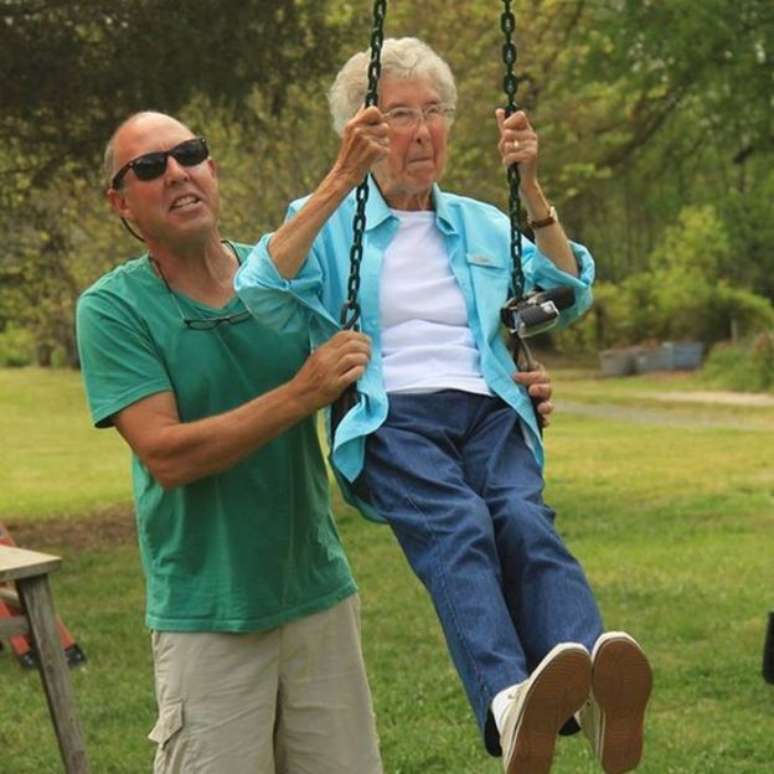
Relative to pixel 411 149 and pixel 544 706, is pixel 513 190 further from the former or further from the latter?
pixel 544 706

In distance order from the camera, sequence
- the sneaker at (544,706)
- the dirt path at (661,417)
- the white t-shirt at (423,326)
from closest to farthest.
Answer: the sneaker at (544,706) < the white t-shirt at (423,326) < the dirt path at (661,417)

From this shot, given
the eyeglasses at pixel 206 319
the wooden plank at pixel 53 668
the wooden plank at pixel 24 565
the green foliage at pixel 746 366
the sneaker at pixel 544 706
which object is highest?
the eyeglasses at pixel 206 319

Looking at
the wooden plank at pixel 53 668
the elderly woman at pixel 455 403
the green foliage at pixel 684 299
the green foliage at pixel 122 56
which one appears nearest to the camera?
the elderly woman at pixel 455 403

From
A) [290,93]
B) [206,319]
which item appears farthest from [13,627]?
[290,93]

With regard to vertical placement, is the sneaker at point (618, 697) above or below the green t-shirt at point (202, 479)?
below

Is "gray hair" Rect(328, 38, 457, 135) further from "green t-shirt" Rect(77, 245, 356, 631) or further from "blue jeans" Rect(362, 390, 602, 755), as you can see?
"blue jeans" Rect(362, 390, 602, 755)

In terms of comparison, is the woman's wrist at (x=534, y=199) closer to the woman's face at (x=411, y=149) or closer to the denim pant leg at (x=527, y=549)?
the woman's face at (x=411, y=149)

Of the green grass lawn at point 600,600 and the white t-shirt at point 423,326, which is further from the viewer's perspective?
the green grass lawn at point 600,600

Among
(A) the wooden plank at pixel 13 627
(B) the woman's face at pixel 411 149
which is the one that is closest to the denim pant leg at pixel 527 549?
(B) the woman's face at pixel 411 149

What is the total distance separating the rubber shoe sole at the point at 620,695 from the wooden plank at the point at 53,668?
2.26 meters

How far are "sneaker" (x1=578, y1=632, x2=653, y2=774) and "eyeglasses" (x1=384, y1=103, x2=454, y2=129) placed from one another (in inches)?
50.8

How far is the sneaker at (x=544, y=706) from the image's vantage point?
333cm

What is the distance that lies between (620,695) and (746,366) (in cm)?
2743

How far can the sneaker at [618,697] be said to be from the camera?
3.42 meters
